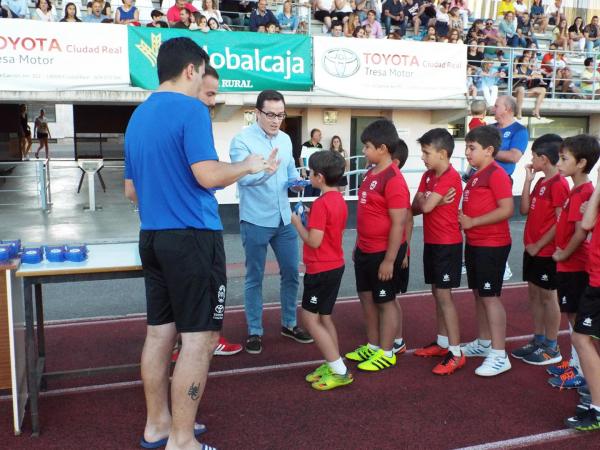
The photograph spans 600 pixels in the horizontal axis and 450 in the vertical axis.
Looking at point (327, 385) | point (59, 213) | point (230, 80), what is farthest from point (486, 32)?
point (327, 385)

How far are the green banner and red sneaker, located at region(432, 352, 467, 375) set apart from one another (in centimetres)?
771

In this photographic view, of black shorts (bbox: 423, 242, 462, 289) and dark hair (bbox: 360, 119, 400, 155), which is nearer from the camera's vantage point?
dark hair (bbox: 360, 119, 400, 155)

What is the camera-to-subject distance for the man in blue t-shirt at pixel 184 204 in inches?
110

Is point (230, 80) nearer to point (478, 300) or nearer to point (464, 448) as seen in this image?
point (478, 300)

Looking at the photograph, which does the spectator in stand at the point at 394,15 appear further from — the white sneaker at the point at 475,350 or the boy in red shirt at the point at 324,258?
the boy in red shirt at the point at 324,258

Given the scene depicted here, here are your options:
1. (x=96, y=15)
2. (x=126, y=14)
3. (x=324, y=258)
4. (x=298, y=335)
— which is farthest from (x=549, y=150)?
(x=96, y=15)

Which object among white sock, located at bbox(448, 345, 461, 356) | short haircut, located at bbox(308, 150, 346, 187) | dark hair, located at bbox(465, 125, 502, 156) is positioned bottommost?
white sock, located at bbox(448, 345, 461, 356)

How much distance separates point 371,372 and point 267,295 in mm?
2531

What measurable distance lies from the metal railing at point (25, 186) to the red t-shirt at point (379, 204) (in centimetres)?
804

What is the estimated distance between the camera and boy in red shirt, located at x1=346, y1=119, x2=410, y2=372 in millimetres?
4117

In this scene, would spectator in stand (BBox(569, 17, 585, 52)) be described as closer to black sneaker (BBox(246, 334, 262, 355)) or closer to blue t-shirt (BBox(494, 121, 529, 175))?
blue t-shirt (BBox(494, 121, 529, 175))

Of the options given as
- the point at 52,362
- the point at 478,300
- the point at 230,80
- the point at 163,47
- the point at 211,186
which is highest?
the point at 230,80

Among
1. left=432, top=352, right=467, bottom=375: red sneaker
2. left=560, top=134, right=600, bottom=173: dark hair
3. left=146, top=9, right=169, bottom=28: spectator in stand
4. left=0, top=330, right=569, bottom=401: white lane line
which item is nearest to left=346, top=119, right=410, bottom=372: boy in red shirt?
left=432, top=352, right=467, bottom=375: red sneaker

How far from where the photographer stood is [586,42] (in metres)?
18.3
